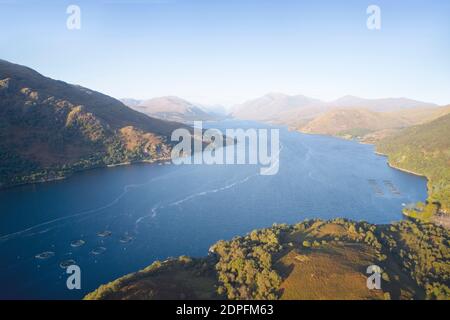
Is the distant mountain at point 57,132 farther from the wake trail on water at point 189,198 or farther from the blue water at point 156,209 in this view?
the wake trail on water at point 189,198

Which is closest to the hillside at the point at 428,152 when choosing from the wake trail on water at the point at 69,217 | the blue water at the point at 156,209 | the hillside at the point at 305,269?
the blue water at the point at 156,209

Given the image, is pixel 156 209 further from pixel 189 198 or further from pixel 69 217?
pixel 69 217

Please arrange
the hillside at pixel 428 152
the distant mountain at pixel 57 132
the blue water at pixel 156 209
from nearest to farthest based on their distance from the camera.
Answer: the blue water at pixel 156 209, the hillside at pixel 428 152, the distant mountain at pixel 57 132

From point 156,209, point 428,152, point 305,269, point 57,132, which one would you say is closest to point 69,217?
point 156,209

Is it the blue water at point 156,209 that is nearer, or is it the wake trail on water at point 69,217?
the blue water at point 156,209

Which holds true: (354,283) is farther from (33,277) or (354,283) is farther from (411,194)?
(411,194)
